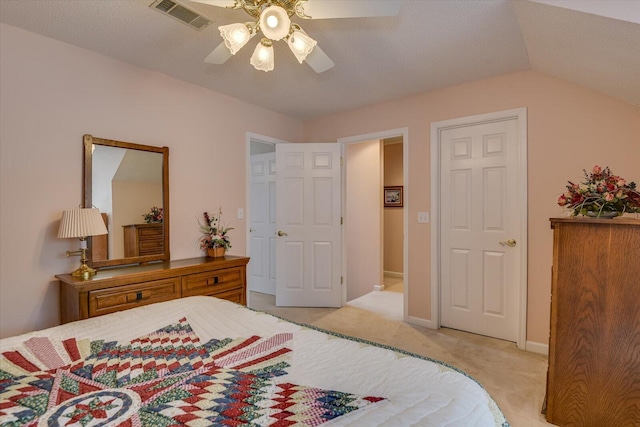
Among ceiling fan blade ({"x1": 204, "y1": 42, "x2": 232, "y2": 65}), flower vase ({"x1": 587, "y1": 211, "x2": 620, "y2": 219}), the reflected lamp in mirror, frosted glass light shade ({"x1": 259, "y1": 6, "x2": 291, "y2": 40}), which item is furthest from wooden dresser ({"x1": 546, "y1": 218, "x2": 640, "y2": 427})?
the reflected lamp in mirror

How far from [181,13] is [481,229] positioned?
2.91 meters

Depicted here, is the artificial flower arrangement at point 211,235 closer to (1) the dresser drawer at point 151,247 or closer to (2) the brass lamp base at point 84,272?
(1) the dresser drawer at point 151,247

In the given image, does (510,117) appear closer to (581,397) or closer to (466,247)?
(466,247)

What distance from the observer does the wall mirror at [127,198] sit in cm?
239

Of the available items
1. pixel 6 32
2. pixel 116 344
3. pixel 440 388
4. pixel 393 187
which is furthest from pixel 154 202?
pixel 393 187

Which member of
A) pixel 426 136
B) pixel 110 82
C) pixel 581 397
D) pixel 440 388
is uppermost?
pixel 110 82

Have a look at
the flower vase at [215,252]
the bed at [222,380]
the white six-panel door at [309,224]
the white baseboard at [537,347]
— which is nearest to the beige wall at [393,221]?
the white six-panel door at [309,224]

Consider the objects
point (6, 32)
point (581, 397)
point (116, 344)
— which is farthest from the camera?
point (6, 32)

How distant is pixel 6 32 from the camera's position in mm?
2033

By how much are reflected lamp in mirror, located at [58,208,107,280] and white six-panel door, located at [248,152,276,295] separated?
7.91ft

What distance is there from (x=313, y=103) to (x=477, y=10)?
197 cm

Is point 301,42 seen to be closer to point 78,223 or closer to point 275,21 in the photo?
point 275,21

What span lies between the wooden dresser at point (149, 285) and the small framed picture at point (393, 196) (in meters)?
3.50

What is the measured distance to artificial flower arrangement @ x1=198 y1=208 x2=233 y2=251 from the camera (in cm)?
307
